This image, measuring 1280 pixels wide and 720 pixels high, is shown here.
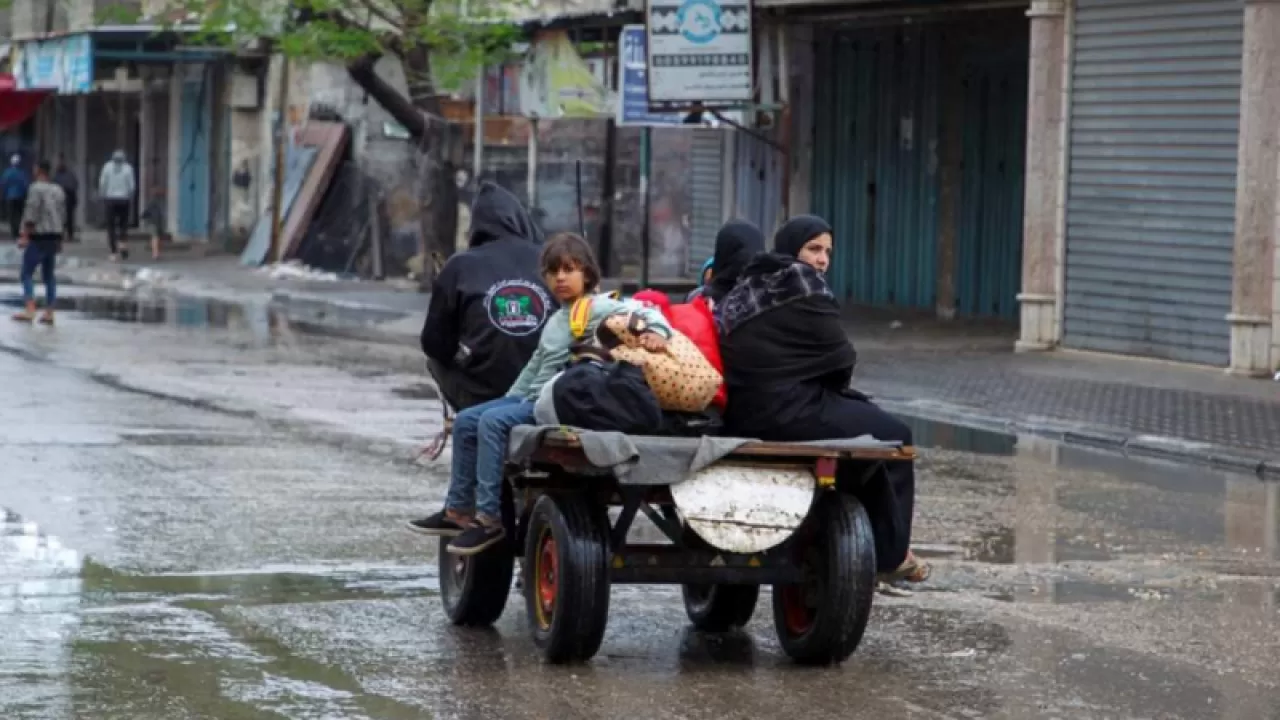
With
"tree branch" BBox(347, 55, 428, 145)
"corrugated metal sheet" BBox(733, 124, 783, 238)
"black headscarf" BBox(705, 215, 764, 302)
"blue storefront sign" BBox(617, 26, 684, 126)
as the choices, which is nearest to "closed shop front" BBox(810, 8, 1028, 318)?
"corrugated metal sheet" BBox(733, 124, 783, 238)

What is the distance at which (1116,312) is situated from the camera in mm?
22250

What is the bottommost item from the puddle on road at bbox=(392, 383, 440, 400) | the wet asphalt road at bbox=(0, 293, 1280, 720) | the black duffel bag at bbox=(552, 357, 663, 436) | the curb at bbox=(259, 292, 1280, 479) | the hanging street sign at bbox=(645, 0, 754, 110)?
the curb at bbox=(259, 292, 1280, 479)

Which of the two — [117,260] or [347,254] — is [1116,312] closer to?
[347,254]

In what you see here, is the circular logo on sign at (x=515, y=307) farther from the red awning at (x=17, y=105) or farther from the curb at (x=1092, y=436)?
the red awning at (x=17, y=105)

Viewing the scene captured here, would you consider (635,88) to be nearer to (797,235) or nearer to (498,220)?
(498,220)

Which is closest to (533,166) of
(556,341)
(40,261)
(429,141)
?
(429,141)

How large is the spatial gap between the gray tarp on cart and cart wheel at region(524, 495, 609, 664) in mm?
316

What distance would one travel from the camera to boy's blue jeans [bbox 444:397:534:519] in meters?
8.51

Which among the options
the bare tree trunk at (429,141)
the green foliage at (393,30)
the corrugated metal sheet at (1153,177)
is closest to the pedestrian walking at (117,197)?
the green foliage at (393,30)

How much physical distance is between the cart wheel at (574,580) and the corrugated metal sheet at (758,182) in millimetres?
21344

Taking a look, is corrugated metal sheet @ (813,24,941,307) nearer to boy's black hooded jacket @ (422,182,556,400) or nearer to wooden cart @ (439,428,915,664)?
boy's black hooded jacket @ (422,182,556,400)

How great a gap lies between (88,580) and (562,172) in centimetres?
2401

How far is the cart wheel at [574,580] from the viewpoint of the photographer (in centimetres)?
794

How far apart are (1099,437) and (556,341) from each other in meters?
8.65
